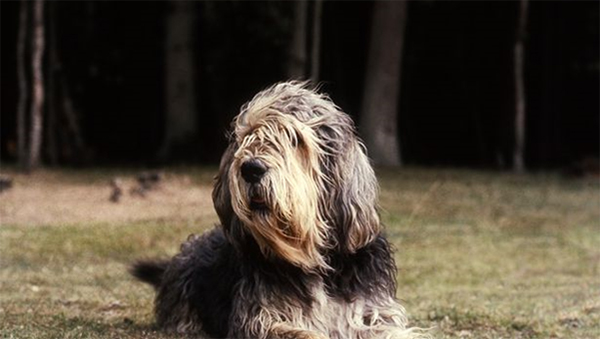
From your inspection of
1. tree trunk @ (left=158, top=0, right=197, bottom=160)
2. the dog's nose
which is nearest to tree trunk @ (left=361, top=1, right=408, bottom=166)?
tree trunk @ (left=158, top=0, right=197, bottom=160)

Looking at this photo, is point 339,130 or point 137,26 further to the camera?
point 137,26

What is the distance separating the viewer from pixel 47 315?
9.89m

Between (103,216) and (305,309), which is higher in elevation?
(305,309)

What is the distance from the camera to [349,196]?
287 inches

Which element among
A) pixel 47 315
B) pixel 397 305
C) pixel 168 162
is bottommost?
pixel 168 162

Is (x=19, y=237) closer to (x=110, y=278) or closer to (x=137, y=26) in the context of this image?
(x=110, y=278)

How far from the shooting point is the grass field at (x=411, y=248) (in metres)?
10.0

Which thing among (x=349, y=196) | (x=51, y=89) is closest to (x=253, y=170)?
(x=349, y=196)

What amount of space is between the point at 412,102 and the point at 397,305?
86.2ft

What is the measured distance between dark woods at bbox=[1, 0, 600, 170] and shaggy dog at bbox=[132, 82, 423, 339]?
17047mm

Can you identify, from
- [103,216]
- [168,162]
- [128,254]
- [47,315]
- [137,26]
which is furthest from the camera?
[137,26]

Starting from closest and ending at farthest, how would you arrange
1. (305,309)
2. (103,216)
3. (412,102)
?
1. (305,309)
2. (103,216)
3. (412,102)

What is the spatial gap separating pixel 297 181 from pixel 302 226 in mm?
240

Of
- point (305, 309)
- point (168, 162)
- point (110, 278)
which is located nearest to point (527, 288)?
point (110, 278)
